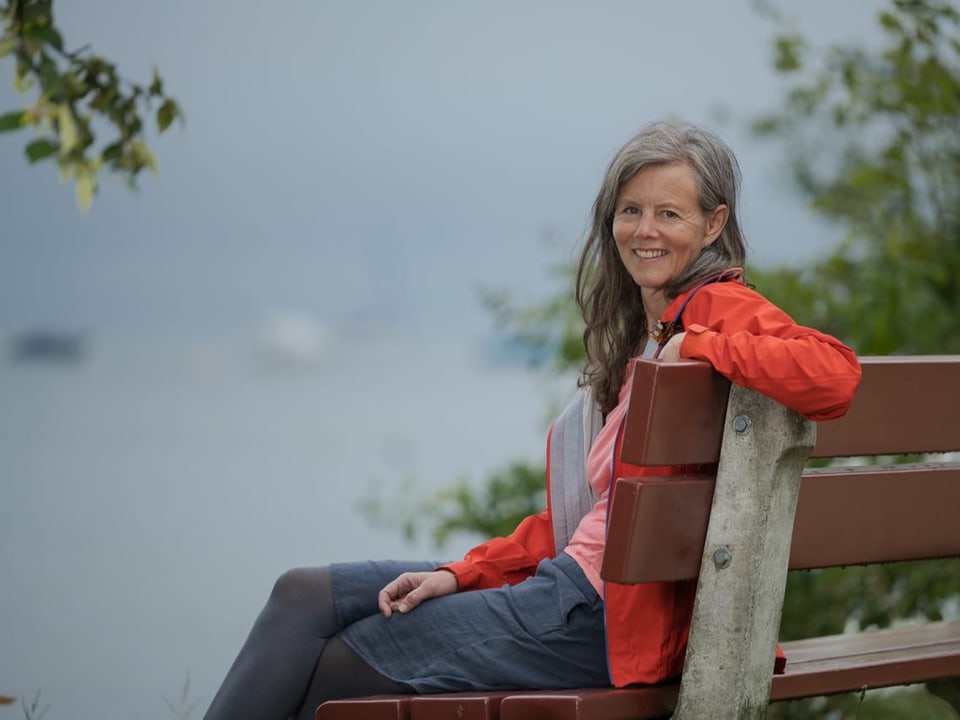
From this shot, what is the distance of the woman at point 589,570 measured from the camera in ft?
6.95

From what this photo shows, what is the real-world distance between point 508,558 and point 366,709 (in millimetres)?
531

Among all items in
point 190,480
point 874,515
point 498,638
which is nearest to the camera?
point 498,638

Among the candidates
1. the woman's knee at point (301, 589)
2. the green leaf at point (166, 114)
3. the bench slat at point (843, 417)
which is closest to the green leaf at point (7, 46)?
the green leaf at point (166, 114)

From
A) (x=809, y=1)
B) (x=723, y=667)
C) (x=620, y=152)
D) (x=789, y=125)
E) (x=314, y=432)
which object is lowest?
(x=314, y=432)

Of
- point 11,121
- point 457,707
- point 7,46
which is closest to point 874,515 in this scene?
point 457,707

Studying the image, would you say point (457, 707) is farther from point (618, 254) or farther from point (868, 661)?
point (618, 254)

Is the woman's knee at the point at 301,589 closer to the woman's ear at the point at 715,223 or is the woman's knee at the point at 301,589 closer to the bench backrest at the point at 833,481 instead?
the bench backrest at the point at 833,481

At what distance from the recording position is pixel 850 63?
16.5ft

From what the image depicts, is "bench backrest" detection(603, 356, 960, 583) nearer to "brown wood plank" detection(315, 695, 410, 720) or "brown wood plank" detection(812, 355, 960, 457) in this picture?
"brown wood plank" detection(812, 355, 960, 457)

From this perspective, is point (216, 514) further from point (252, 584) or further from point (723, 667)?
point (723, 667)

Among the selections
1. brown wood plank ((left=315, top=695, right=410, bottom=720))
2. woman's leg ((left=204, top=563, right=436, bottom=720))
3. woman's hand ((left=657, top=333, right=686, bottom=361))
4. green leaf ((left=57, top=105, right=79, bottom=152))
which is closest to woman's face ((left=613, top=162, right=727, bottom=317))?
woman's hand ((left=657, top=333, right=686, bottom=361))

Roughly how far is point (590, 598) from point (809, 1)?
605 cm

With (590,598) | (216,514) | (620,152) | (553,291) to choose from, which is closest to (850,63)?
(553,291)

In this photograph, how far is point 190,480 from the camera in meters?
12.8
